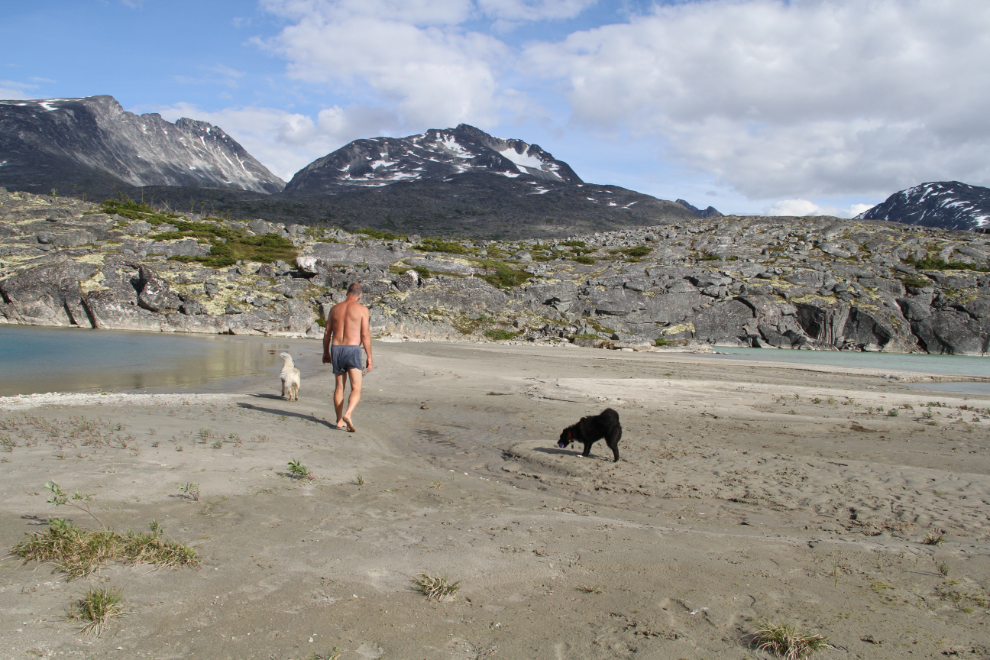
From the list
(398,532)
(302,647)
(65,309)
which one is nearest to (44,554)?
(302,647)

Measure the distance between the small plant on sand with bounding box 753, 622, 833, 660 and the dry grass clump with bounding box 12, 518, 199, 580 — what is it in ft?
12.9

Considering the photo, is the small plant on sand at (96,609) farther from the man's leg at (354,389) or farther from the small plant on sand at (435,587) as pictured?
the man's leg at (354,389)

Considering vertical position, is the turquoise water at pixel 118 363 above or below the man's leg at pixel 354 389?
below

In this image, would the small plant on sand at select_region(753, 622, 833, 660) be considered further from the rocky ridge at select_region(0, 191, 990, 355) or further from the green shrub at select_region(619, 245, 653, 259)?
the green shrub at select_region(619, 245, 653, 259)

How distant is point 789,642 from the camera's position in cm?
314

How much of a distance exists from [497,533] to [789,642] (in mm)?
2528

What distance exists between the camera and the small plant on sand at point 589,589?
3856 mm

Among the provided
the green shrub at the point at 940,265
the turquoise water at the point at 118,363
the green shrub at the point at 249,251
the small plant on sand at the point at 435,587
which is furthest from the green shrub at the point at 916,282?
the small plant on sand at the point at 435,587

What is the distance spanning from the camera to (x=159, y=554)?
376 centimetres

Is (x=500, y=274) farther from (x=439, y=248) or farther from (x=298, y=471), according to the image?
(x=298, y=471)

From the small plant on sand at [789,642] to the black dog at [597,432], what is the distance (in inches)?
185

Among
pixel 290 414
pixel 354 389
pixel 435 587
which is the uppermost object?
pixel 354 389

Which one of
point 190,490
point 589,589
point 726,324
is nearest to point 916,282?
point 726,324

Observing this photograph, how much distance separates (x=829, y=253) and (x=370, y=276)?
64841 millimetres
